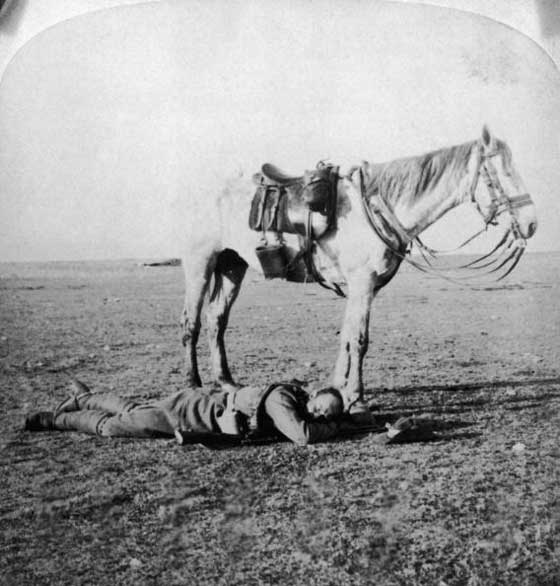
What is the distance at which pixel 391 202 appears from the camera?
2.36 metres

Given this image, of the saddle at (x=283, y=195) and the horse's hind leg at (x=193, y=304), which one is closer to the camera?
the saddle at (x=283, y=195)

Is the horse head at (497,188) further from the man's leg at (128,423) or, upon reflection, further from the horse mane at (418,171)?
the man's leg at (128,423)

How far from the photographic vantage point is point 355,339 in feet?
7.88

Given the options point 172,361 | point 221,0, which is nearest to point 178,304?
point 172,361

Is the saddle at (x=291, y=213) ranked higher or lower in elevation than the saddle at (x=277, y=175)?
lower

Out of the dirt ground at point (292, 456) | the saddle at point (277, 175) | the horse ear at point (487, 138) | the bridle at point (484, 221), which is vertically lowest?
the dirt ground at point (292, 456)

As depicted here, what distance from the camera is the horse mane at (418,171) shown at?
2.34 metres

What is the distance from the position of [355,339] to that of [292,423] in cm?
37

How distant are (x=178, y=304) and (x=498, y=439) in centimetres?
114

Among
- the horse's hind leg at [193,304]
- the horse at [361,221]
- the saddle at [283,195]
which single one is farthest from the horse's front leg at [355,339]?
the horse's hind leg at [193,304]

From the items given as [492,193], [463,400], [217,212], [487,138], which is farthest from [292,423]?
[487,138]

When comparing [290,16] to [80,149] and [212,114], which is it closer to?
[212,114]

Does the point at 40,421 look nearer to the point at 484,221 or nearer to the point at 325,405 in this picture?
the point at 325,405

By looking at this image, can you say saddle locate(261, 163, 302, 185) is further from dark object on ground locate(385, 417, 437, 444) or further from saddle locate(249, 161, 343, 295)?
dark object on ground locate(385, 417, 437, 444)
